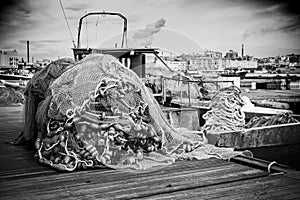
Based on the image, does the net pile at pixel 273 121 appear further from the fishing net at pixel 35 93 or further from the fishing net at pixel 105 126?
the fishing net at pixel 35 93

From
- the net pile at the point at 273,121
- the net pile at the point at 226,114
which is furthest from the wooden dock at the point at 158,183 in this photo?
the net pile at the point at 273,121

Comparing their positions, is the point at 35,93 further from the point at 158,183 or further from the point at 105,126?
the point at 158,183

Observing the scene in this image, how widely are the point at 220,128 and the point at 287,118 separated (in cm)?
91

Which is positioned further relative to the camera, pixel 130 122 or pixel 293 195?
pixel 130 122

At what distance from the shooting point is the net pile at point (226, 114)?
4.11 metres

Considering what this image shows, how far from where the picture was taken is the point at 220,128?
4.05 m

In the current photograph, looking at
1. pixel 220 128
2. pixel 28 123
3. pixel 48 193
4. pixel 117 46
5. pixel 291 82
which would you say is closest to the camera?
pixel 48 193

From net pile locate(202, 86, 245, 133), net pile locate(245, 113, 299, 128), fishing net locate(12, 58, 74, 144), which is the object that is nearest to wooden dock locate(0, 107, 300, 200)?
fishing net locate(12, 58, 74, 144)

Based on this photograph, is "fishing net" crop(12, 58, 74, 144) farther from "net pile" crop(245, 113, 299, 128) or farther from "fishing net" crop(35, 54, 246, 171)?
"net pile" crop(245, 113, 299, 128)

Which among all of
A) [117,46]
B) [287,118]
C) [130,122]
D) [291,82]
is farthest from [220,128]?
[291,82]

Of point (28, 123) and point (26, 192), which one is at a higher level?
point (28, 123)

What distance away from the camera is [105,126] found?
245 cm

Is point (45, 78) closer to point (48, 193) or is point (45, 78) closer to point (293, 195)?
point (48, 193)

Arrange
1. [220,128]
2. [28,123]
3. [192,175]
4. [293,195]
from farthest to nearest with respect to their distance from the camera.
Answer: [220,128] < [28,123] < [192,175] < [293,195]
